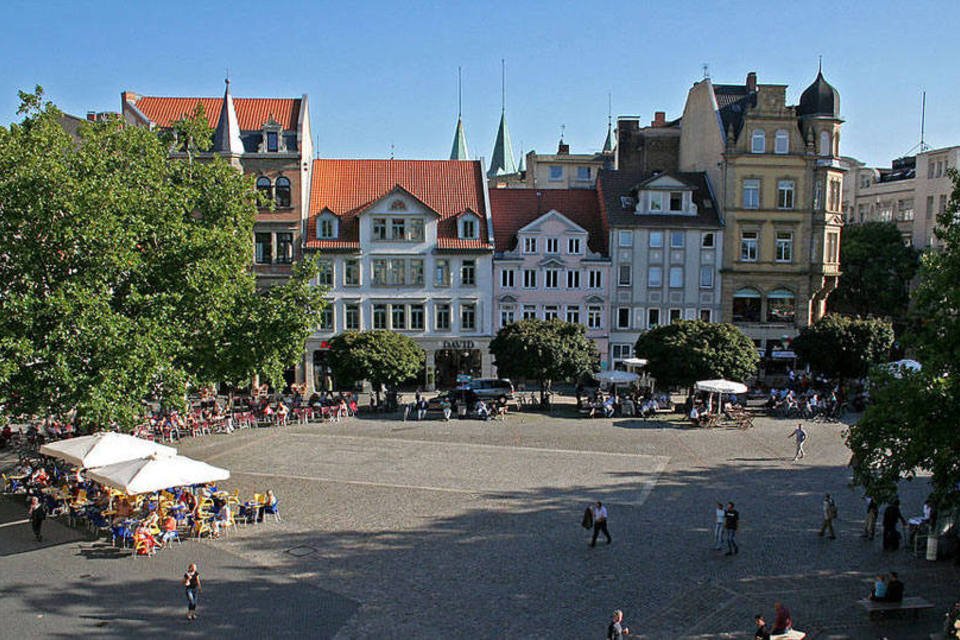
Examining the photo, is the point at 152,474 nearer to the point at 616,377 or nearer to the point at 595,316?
the point at 616,377

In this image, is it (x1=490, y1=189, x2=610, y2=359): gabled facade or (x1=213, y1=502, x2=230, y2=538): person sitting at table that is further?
(x1=490, y1=189, x2=610, y2=359): gabled facade

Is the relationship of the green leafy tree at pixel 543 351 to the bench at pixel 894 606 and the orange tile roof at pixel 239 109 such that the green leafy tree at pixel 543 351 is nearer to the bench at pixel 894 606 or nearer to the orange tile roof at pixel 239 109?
the orange tile roof at pixel 239 109

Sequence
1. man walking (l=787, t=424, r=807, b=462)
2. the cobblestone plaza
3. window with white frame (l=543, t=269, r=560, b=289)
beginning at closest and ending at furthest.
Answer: the cobblestone plaza, man walking (l=787, t=424, r=807, b=462), window with white frame (l=543, t=269, r=560, b=289)

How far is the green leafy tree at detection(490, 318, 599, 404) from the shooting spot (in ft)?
138

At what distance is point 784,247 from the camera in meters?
54.3

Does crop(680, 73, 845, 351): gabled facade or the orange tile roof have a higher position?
the orange tile roof

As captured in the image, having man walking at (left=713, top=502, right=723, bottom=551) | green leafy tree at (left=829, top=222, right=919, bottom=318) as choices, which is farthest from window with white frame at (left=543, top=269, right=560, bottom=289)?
man walking at (left=713, top=502, right=723, bottom=551)

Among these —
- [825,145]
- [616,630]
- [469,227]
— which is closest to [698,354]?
[469,227]

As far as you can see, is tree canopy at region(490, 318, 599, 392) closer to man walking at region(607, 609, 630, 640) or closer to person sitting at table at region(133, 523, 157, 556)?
person sitting at table at region(133, 523, 157, 556)

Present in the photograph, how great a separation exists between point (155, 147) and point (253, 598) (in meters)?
18.8

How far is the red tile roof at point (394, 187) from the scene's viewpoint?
5203 cm

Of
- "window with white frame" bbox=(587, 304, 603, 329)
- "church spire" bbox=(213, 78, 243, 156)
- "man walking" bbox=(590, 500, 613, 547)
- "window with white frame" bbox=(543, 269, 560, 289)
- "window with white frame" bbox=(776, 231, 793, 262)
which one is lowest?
"man walking" bbox=(590, 500, 613, 547)

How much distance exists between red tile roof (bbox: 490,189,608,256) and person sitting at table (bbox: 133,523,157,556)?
3498cm

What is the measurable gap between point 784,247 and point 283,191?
1254 inches
